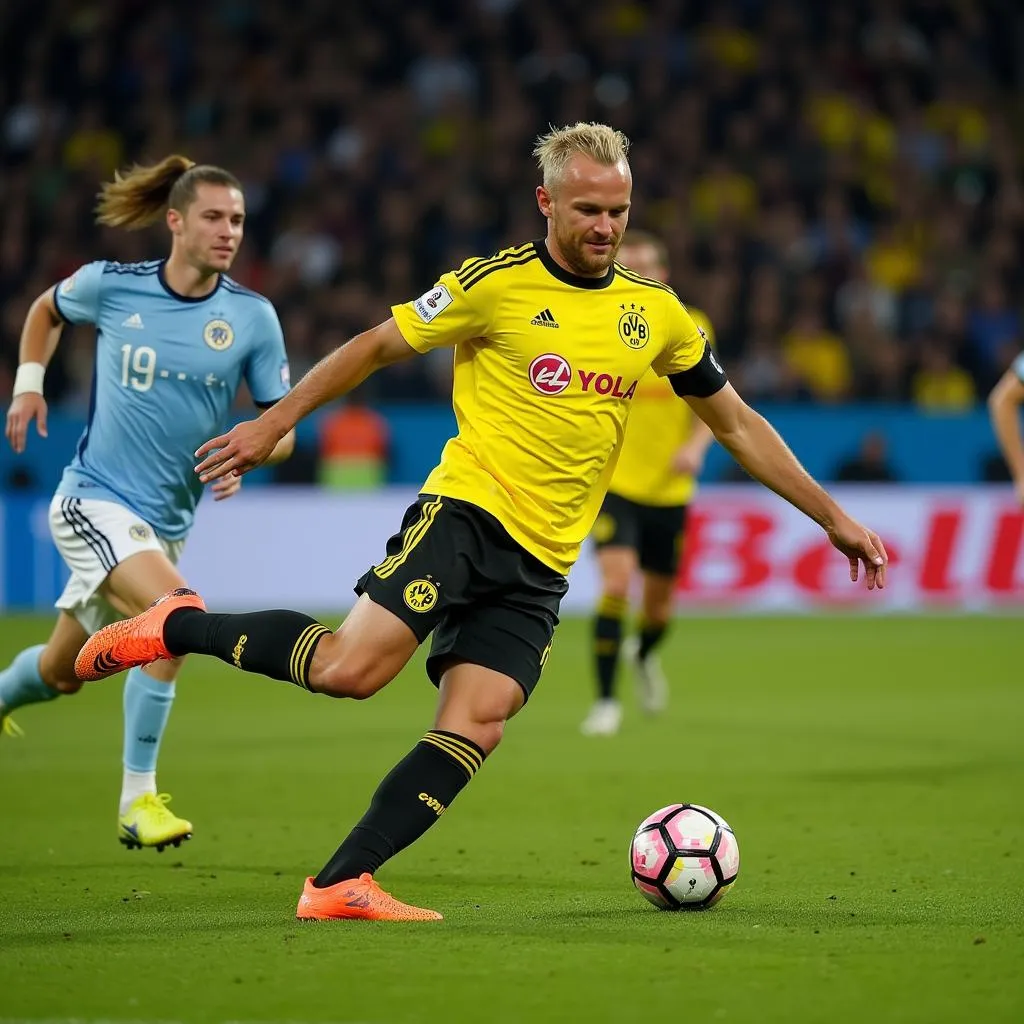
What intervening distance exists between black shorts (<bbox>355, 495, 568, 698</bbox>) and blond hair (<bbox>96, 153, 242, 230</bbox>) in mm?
2197

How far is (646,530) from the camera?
11539mm

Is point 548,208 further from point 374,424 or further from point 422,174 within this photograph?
point 422,174

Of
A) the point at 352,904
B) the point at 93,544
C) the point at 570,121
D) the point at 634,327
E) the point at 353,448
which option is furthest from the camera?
the point at 570,121

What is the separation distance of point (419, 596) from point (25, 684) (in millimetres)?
2707

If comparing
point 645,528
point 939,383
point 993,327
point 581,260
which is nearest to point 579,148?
point 581,260

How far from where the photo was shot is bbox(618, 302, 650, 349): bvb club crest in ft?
18.6

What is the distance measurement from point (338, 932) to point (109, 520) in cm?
248

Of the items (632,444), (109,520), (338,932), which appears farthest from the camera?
(632,444)

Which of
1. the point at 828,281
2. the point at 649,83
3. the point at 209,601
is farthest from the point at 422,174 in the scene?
the point at 209,601

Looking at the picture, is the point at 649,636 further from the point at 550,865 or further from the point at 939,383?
the point at 939,383

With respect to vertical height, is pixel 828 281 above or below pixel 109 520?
above

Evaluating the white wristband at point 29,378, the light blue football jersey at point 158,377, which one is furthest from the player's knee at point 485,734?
the white wristband at point 29,378

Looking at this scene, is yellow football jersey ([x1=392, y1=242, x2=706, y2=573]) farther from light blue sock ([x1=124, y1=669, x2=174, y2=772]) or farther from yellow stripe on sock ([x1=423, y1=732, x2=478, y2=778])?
light blue sock ([x1=124, y1=669, x2=174, y2=772])

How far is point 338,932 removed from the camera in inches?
205
